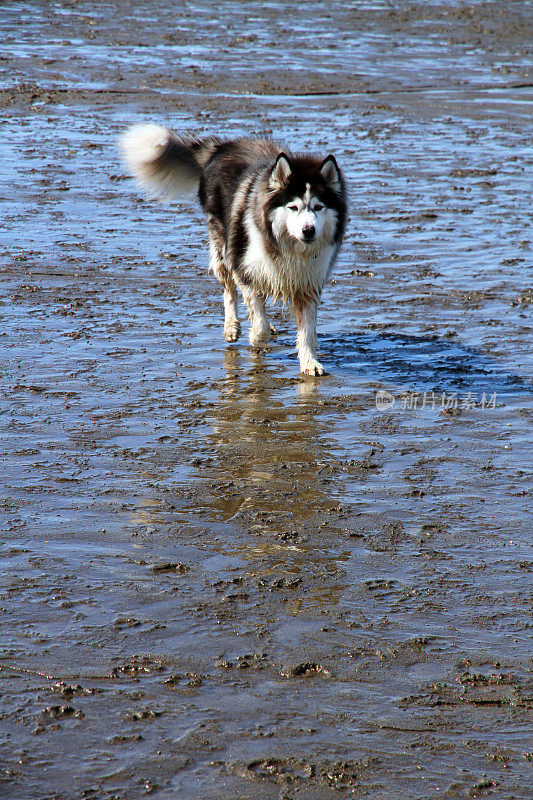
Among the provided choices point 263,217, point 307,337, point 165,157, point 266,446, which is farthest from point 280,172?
point 266,446

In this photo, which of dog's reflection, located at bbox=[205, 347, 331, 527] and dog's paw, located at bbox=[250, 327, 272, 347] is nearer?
dog's reflection, located at bbox=[205, 347, 331, 527]

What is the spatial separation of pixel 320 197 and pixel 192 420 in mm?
1827

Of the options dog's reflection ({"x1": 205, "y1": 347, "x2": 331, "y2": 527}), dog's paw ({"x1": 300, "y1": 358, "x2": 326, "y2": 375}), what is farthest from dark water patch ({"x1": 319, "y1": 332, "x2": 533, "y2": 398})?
dog's reflection ({"x1": 205, "y1": 347, "x2": 331, "y2": 527})

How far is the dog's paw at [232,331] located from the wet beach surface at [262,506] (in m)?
0.10

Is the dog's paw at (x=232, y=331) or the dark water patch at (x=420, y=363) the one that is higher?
the dog's paw at (x=232, y=331)

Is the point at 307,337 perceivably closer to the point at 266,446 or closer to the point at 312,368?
the point at 312,368

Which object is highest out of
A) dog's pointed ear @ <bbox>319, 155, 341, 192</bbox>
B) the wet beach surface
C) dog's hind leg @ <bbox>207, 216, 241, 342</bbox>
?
dog's pointed ear @ <bbox>319, 155, 341, 192</bbox>

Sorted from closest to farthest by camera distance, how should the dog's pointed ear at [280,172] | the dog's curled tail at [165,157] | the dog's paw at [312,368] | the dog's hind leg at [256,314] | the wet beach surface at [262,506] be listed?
1. the wet beach surface at [262,506]
2. the dog's pointed ear at [280,172]
3. the dog's paw at [312,368]
4. the dog's hind leg at [256,314]
5. the dog's curled tail at [165,157]

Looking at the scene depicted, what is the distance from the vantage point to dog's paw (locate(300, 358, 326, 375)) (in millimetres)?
6512

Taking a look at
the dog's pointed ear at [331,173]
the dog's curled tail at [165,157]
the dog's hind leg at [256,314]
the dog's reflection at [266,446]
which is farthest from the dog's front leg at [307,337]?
the dog's curled tail at [165,157]

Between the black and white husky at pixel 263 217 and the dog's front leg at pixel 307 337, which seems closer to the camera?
the black and white husky at pixel 263 217

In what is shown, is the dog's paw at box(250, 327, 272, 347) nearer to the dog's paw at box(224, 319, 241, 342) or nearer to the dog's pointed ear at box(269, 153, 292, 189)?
the dog's paw at box(224, 319, 241, 342)

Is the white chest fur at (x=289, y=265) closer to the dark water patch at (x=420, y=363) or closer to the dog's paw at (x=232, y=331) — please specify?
the dog's paw at (x=232, y=331)

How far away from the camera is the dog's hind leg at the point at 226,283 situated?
7.14 m
